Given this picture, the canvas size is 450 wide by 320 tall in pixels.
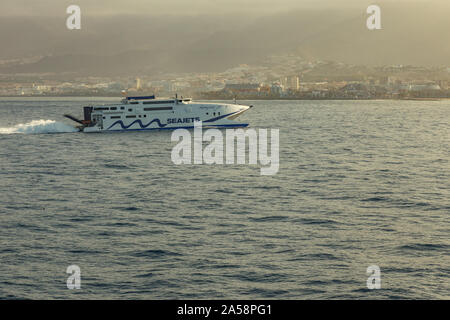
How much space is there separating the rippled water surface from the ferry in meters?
28.0

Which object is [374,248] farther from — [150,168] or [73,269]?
[150,168]

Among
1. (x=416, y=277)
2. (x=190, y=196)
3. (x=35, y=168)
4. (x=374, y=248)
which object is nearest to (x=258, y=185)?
(x=190, y=196)

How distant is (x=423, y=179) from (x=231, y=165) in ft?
43.7

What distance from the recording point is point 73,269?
17.1 meters

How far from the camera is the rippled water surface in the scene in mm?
15969

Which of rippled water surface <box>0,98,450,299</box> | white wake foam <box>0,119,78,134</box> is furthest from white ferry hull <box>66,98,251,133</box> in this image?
rippled water surface <box>0,98,450,299</box>

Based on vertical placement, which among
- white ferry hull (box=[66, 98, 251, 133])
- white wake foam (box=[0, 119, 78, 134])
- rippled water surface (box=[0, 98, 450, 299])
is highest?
white ferry hull (box=[66, 98, 251, 133])

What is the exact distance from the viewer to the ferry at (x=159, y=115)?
234 ft

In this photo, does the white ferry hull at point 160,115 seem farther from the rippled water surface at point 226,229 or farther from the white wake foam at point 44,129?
the rippled water surface at point 226,229

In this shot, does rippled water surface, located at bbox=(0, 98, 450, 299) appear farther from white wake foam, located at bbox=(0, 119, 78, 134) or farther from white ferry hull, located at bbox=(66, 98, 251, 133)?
white wake foam, located at bbox=(0, 119, 78, 134)

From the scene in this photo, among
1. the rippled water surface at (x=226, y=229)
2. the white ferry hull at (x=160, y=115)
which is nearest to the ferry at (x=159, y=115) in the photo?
the white ferry hull at (x=160, y=115)

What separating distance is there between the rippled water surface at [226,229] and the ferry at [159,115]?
28006 mm

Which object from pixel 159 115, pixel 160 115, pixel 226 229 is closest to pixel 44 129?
pixel 159 115

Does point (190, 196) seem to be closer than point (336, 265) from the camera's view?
No
